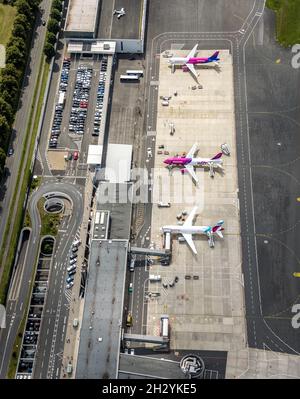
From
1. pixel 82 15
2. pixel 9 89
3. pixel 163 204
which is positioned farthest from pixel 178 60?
pixel 9 89

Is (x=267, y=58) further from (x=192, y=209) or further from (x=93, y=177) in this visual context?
(x=93, y=177)

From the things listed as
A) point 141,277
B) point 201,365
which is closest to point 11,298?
point 141,277

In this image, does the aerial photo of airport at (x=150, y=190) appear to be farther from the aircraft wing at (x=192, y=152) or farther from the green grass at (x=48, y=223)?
the aircraft wing at (x=192, y=152)

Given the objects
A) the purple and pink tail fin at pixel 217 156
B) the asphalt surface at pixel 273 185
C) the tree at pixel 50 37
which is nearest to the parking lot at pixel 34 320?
the asphalt surface at pixel 273 185

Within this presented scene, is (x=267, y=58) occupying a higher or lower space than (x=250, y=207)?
higher

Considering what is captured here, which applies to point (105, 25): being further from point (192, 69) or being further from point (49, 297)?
point (49, 297)

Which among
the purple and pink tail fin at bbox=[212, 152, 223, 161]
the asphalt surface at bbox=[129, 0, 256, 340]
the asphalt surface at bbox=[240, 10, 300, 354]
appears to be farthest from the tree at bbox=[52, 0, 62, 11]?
the purple and pink tail fin at bbox=[212, 152, 223, 161]
